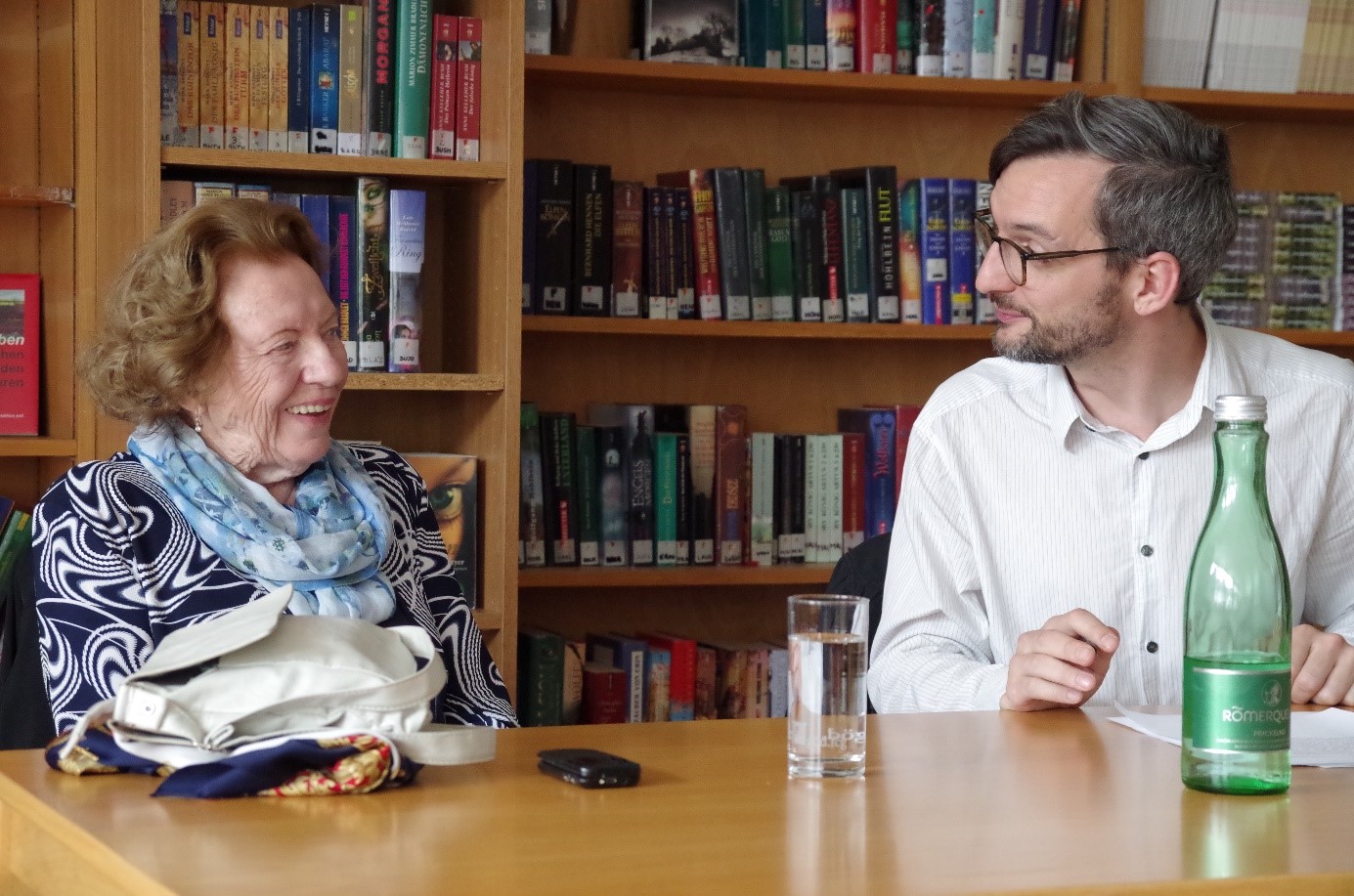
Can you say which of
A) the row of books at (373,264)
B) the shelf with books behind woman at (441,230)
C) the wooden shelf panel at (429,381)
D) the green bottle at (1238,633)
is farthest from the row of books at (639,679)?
the green bottle at (1238,633)

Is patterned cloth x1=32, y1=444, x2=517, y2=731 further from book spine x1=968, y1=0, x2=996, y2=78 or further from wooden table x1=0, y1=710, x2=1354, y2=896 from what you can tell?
book spine x1=968, y1=0, x2=996, y2=78

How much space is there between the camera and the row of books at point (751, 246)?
2.94 meters

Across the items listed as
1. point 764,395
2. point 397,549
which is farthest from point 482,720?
point 764,395

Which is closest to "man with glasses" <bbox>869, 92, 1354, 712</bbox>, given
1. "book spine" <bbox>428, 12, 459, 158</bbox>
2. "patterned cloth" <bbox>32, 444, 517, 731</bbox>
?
"patterned cloth" <bbox>32, 444, 517, 731</bbox>

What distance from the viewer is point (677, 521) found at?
3.05m

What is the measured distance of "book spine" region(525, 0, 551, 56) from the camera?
9.55ft

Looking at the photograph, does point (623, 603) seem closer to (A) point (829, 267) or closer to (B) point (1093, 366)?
(A) point (829, 267)

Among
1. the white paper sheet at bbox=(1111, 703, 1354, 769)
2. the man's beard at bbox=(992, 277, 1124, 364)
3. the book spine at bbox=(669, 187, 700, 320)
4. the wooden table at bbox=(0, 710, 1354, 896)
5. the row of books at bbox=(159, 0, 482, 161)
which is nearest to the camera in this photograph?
the wooden table at bbox=(0, 710, 1354, 896)

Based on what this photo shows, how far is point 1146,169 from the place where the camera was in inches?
79.7

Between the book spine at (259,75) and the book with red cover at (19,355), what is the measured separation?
1.41 feet

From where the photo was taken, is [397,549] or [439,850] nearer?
[439,850]

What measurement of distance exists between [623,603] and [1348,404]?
164 cm

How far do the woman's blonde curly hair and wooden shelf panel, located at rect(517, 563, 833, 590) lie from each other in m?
1.06

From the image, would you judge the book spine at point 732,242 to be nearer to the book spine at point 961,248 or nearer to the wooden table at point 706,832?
the book spine at point 961,248
